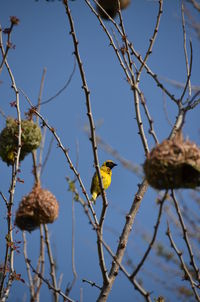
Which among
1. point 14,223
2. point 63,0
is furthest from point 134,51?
point 14,223

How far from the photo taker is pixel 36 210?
274cm

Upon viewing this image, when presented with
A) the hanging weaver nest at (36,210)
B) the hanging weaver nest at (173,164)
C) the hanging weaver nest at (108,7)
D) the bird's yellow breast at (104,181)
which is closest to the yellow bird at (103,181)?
the bird's yellow breast at (104,181)

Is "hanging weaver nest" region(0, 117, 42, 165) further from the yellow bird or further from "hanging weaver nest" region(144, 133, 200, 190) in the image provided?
the yellow bird

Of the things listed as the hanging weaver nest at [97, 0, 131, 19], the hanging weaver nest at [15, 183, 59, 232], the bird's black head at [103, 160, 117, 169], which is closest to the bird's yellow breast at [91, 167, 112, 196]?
the bird's black head at [103, 160, 117, 169]

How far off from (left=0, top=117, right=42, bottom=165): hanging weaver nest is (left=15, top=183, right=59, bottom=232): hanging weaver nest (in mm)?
837

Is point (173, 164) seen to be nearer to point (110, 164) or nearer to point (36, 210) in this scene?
point (36, 210)

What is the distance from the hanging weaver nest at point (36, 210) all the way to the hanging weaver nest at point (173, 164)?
80 centimetres

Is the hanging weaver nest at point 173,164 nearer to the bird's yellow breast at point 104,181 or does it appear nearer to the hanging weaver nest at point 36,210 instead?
the hanging weaver nest at point 36,210

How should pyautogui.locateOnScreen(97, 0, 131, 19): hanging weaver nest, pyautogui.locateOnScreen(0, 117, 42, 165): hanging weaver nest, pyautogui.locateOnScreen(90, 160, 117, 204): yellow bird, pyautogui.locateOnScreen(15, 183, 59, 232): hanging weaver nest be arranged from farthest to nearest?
1. pyautogui.locateOnScreen(90, 160, 117, 204): yellow bird
2. pyautogui.locateOnScreen(97, 0, 131, 19): hanging weaver nest
3. pyautogui.locateOnScreen(0, 117, 42, 165): hanging weaver nest
4. pyautogui.locateOnScreen(15, 183, 59, 232): hanging weaver nest

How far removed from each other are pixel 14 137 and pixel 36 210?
969 millimetres

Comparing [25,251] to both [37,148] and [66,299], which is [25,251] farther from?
[37,148]

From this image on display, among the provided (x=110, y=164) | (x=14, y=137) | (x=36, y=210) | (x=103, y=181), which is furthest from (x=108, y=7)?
(x=110, y=164)

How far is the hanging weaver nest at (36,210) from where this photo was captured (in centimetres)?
272

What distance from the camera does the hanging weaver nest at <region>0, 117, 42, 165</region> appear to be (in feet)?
11.6
